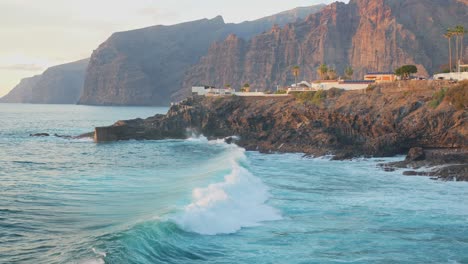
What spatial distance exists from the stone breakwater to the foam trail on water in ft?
68.3

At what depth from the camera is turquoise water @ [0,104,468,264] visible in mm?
18406

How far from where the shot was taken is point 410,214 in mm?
25484

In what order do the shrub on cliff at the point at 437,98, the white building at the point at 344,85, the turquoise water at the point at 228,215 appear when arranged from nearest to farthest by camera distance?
the turquoise water at the point at 228,215 → the shrub on cliff at the point at 437,98 → the white building at the point at 344,85

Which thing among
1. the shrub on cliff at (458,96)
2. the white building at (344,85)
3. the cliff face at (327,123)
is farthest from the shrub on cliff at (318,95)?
the shrub on cliff at (458,96)

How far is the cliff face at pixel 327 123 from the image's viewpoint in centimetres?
5072

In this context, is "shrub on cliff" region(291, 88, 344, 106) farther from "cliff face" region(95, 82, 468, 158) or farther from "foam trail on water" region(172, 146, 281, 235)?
"foam trail on water" region(172, 146, 281, 235)

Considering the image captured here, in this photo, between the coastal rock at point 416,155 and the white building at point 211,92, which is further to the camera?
the white building at point 211,92

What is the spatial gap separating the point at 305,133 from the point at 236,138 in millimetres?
11715

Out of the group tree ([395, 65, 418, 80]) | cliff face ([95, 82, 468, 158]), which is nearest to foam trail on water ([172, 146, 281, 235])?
cliff face ([95, 82, 468, 158])

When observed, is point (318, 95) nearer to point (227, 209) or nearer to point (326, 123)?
point (326, 123)

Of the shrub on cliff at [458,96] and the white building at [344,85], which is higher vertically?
the white building at [344,85]

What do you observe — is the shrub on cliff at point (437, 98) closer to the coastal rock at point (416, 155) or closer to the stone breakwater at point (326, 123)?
the stone breakwater at point (326, 123)

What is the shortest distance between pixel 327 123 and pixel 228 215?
37.8 metres

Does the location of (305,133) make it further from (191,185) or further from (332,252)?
(332,252)
